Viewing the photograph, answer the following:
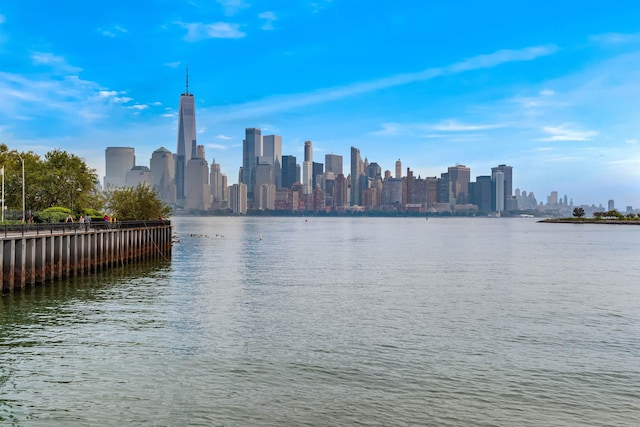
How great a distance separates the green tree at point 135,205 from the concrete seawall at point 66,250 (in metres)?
16.9

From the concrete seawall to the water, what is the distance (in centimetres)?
182

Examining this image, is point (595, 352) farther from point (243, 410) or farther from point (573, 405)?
point (243, 410)

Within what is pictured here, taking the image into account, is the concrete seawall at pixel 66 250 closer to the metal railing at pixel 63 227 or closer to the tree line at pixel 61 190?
the metal railing at pixel 63 227

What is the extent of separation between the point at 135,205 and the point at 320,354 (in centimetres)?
7925

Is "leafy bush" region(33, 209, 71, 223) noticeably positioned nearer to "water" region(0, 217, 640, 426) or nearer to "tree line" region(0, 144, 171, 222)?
"tree line" region(0, 144, 171, 222)

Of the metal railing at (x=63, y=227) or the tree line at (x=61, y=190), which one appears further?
the tree line at (x=61, y=190)

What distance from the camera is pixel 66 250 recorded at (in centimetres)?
5397

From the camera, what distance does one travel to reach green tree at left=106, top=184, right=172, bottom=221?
99.5 m

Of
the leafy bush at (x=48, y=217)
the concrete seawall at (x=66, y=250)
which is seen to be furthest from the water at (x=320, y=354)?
the leafy bush at (x=48, y=217)

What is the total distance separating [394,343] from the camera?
96.8 ft

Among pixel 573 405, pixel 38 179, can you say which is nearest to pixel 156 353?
pixel 573 405

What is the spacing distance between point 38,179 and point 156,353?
79990mm

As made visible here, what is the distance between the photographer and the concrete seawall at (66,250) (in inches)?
1747

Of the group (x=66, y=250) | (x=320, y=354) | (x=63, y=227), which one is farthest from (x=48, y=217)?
(x=320, y=354)
